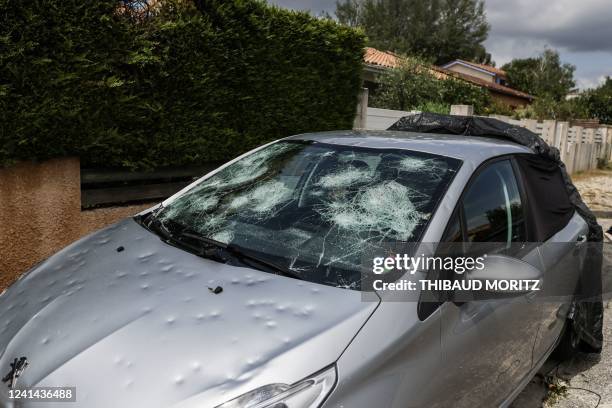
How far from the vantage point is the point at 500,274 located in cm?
213

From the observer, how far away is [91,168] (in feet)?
15.6

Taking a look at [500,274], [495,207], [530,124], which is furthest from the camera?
[530,124]

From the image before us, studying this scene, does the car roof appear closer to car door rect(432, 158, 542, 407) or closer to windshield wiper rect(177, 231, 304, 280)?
car door rect(432, 158, 542, 407)

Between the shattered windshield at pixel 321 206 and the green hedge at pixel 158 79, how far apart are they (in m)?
1.86

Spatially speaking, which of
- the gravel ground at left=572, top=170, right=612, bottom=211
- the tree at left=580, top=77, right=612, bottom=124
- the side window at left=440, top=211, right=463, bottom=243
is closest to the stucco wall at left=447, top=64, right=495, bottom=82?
the tree at left=580, top=77, right=612, bottom=124

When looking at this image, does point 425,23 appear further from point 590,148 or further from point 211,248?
point 211,248

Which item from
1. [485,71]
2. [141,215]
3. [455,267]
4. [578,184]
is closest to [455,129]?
[455,267]

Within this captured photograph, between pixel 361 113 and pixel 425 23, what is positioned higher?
pixel 425 23

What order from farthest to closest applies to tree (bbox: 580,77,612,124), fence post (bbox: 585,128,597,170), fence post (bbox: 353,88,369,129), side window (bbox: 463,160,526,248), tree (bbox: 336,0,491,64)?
tree (bbox: 336,0,491,64), tree (bbox: 580,77,612,124), fence post (bbox: 585,128,597,170), fence post (bbox: 353,88,369,129), side window (bbox: 463,160,526,248)

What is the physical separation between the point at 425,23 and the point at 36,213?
44827 mm

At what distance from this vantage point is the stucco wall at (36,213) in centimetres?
421

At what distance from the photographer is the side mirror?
2.12 metres

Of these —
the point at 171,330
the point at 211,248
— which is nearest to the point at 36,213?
the point at 211,248

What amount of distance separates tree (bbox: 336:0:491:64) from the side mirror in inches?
1705
